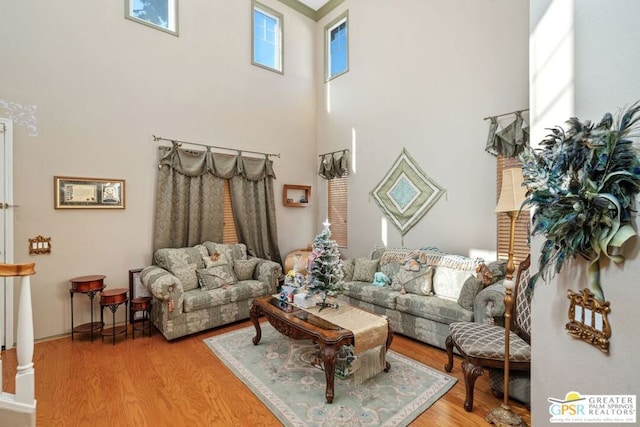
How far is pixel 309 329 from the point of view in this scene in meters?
2.40

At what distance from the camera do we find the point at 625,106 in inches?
Answer: 43.5

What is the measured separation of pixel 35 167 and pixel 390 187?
15.0 feet

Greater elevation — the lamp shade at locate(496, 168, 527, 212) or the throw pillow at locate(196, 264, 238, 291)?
the lamp shade at locate(496, 168, 527, 212)

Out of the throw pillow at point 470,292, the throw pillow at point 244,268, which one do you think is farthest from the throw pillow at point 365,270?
the throw pillow at point 244,268

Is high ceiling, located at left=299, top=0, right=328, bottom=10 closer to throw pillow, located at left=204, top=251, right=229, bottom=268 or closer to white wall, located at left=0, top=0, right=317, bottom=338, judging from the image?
white wall, located at left=0, top=0, right=317, bottom=338

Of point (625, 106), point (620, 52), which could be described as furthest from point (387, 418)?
point (620, 52)

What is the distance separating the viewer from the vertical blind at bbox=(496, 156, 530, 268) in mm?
3240

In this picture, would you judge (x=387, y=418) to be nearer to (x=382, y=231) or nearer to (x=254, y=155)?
(x=382, y=231)

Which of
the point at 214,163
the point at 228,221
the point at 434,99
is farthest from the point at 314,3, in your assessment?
the point at 228,221

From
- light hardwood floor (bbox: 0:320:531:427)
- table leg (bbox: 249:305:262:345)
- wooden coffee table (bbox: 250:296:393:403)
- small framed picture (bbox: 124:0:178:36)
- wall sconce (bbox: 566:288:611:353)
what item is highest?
small framed picture (bbox: 124:0:178:36)

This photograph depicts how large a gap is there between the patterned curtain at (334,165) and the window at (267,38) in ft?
6.04

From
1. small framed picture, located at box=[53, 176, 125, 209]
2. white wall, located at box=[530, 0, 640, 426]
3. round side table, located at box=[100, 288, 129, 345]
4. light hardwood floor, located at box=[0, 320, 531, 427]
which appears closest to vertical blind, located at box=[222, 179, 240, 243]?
small framed picture, located at box=[53, 176, 125, 209]

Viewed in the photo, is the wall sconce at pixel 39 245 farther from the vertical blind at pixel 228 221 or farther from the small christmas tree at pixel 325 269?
the small christmas tree at pixel 325 269

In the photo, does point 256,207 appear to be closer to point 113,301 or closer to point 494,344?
point 113,301
